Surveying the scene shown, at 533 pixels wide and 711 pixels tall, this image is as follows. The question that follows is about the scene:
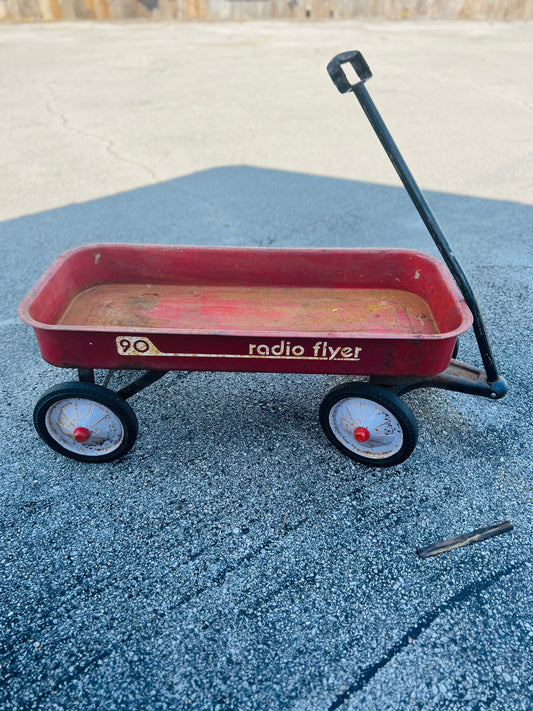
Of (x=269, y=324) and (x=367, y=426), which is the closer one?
(x=367, y=426)

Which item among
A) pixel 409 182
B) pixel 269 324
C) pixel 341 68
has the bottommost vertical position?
pixel 269 324

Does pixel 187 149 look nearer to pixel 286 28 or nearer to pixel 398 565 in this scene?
pixel 398 565

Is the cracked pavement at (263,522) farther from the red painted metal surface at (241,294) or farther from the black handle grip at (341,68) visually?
the black handle grip at (341,68)

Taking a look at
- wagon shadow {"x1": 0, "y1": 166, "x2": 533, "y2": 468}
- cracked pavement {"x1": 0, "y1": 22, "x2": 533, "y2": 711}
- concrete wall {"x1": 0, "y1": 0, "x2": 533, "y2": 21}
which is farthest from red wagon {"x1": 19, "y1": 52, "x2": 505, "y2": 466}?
concrete wall {"x1": 0, "y1": 0, "x2": 533, "y2": 21}

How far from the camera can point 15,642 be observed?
2.03 meters

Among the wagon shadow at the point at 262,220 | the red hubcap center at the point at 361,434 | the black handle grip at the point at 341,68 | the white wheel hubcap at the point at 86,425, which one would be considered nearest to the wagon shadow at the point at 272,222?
the wagon shadow at the point at 262,220

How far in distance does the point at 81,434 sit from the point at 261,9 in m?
15.5

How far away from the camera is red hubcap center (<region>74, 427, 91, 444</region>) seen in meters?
2.58

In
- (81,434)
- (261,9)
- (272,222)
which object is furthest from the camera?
(261,9)

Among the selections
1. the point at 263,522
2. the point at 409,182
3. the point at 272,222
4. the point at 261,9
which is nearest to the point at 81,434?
the point at 263,522

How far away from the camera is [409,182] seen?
2625 millimetres

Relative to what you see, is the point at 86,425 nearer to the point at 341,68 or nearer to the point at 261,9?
the point at 341,68

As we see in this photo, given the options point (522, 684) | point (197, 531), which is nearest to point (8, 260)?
point (197, 531)

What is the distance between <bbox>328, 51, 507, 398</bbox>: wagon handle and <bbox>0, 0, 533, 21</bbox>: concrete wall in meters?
14.3
